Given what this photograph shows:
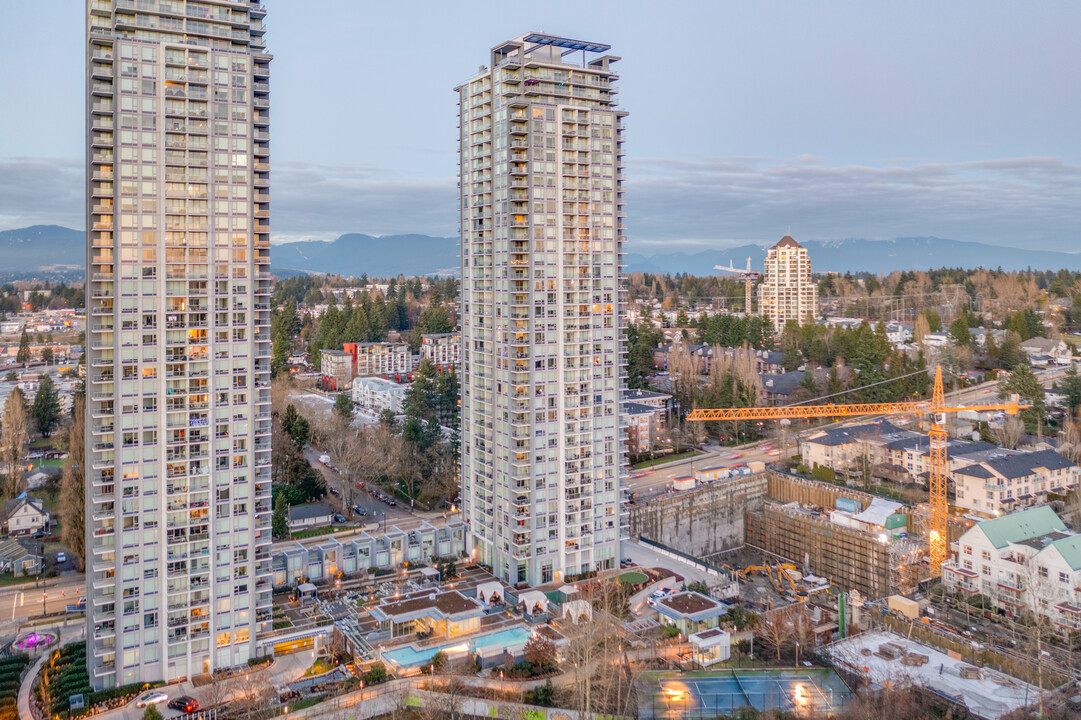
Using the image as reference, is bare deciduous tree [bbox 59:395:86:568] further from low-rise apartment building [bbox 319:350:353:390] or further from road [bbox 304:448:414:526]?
low-rise apartment building [bbox 319:350:353:390]

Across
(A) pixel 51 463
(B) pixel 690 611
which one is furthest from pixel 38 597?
(B) pixel 690 611

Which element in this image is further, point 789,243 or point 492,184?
point 789,243

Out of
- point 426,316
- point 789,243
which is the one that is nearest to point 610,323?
point 426,316

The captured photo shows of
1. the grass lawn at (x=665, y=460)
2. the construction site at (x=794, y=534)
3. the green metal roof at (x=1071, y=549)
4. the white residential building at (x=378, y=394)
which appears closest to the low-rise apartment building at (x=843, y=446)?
the construction site at (x=794, y=534)

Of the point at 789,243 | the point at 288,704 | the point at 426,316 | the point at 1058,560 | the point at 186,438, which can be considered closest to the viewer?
the point at 288,704

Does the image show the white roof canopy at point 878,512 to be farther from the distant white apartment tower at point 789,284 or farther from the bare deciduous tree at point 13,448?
the distant white apartment tower at point 789,284

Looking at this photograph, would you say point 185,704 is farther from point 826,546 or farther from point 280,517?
point 826,546

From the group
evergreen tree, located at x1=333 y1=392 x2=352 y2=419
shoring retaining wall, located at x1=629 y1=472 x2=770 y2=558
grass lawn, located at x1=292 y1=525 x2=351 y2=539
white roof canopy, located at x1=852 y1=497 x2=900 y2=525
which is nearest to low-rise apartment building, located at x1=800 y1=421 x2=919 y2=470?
shoring retaining wall, located at x1=629 y1=472 x2=770 y2=558

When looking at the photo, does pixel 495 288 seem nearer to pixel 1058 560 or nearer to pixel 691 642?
pixel 691 642
